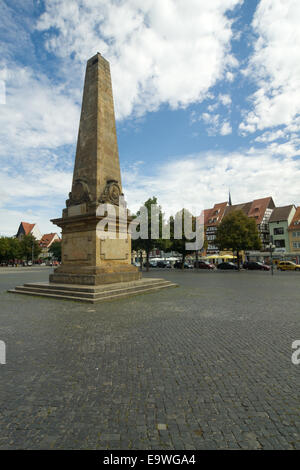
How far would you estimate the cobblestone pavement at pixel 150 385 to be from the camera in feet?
7.49

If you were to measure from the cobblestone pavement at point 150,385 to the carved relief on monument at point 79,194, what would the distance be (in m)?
7.17

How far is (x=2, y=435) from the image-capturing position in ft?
7.56

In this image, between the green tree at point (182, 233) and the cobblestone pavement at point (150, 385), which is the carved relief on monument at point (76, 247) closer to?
the cobblestone pavement at point (150, 385)

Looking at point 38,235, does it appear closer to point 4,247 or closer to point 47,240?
point 47,240

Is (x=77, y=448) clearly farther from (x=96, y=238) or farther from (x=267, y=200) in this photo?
(x=267, y=200)

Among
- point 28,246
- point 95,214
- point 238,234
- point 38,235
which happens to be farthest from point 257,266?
point 38,235

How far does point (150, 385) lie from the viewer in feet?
10.3

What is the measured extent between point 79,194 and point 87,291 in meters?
5.00

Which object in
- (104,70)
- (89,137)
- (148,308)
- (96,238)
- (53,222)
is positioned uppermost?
(104,70)

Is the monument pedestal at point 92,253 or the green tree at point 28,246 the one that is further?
the green tree at point 28,246

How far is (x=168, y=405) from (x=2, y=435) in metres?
1.57

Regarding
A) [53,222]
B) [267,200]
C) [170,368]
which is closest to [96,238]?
[53,222]

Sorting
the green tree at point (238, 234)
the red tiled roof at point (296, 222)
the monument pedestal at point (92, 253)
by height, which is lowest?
the monument pedestal at point (92, 253)

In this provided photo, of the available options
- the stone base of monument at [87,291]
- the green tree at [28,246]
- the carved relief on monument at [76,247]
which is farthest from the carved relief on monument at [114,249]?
the green tree at [28,246]
